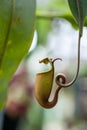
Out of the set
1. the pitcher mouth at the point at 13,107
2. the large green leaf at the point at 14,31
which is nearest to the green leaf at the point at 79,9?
the large green leaf at the point at 14,31

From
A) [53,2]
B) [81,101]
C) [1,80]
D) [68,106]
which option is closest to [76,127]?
[81,101]

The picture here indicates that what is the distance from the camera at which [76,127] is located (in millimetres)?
4027

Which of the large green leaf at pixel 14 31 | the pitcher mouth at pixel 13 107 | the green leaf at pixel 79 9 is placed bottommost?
the pitcher mouth at pixel 13 107

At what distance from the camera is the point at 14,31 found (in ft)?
2.09

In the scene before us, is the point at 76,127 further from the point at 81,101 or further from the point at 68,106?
the point at 68,106

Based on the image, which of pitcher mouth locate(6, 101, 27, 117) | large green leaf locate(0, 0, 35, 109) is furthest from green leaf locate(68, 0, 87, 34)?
pitcher mouth locate(6, 101, 27, 117)

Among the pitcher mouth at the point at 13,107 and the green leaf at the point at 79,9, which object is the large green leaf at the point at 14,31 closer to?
the green leaf at the point at 79,9

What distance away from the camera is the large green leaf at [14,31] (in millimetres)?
618

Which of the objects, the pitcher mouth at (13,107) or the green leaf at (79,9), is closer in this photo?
the green leaf at (79,9)

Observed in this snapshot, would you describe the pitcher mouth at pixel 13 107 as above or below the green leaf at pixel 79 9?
below

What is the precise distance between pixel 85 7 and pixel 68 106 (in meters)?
4.51

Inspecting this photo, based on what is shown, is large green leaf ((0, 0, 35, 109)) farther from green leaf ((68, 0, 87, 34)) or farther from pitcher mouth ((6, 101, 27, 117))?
pitcher mouth ((6, 101, 27, 117))

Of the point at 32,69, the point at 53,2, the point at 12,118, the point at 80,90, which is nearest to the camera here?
the point at 53,2

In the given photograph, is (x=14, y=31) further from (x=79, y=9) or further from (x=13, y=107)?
(x=13, y=107)
